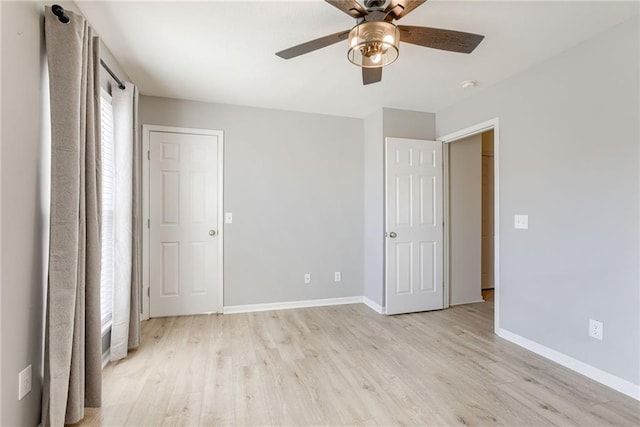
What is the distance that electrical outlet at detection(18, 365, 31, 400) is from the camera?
145cm

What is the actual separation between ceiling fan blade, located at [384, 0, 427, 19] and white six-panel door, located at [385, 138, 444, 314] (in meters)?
2.04

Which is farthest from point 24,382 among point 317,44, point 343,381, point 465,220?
point 465,220

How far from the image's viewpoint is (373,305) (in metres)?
3.86

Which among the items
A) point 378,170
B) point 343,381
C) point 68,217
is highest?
point 378,170

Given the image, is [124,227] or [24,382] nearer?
[24,382]

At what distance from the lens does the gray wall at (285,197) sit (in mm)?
3652

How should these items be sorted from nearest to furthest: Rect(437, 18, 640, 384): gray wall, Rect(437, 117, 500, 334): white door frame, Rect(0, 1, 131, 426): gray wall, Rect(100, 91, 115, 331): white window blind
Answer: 1. Rect(0, 1, 131, 426): gray wall
2. Rect(437, 18, 640, 384): gray wall
3. Rect(100, 91, 115, 331): white window blind
4. Rect(437, 117, 500, 334): white door frame

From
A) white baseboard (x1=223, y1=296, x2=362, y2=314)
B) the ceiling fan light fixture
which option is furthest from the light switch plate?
white baseboard (x1=223, y1=296, x2=362, y2=314)

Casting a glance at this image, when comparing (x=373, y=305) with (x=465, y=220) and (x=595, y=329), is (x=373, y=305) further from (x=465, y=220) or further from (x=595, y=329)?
(x=595, y=329)

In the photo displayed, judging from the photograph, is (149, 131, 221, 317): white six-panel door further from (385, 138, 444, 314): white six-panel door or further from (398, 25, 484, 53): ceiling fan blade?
(398, 25, 484, 53): ceiling fan blade

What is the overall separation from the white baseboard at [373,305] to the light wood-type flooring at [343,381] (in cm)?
46

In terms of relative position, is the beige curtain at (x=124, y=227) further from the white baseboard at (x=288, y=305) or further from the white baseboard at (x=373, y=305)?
the white baseboard at (x=373, y=305)

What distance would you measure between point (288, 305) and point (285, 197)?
1331 mm

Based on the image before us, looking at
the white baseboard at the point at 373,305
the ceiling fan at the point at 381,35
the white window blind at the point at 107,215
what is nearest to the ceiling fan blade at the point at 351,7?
the ceiling fan at the point at 381,35
